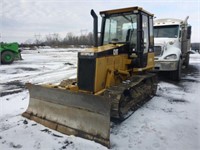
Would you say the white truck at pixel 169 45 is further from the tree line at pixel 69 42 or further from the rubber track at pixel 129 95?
the tree line at pixel 69 42

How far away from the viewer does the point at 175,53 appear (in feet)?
31.0

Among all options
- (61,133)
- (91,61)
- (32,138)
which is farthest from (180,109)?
(32,138)

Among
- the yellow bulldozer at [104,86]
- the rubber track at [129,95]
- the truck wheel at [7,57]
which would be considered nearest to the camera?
the yellow bulldozer at [104,86]

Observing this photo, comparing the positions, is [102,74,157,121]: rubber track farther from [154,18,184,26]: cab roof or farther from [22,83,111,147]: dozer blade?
[154,18,184,26]: cab roof

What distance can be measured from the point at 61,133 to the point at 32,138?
0.56 metres

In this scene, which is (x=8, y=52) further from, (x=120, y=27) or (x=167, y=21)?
(x=120, y=27)

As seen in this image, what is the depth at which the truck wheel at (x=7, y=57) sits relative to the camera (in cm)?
1628

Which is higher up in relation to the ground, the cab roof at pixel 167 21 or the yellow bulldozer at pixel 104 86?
the cab roof at pixel 167 21

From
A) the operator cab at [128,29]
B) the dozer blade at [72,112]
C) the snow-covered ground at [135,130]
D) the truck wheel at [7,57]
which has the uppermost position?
the operator cab at [128,29]

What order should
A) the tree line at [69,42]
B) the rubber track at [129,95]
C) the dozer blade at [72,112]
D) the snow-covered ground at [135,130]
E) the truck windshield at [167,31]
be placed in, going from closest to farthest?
the snow-covered ground at [135,130] → the dozer blade at [72,112] → the rubber track at [129,95] → the truck windshield at [167,31] → the tree line at [69,42]

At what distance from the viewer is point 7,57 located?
16469mm

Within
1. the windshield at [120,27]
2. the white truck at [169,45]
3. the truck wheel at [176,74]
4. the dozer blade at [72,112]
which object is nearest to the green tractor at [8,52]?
the white truck at [169,45]

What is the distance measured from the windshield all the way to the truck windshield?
519cm

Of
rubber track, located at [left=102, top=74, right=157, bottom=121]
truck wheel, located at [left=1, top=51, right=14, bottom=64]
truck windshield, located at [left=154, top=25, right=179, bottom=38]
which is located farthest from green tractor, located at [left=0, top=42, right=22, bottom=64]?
rubber track, located at [left=102, top=74, right=157, bottom=121]
